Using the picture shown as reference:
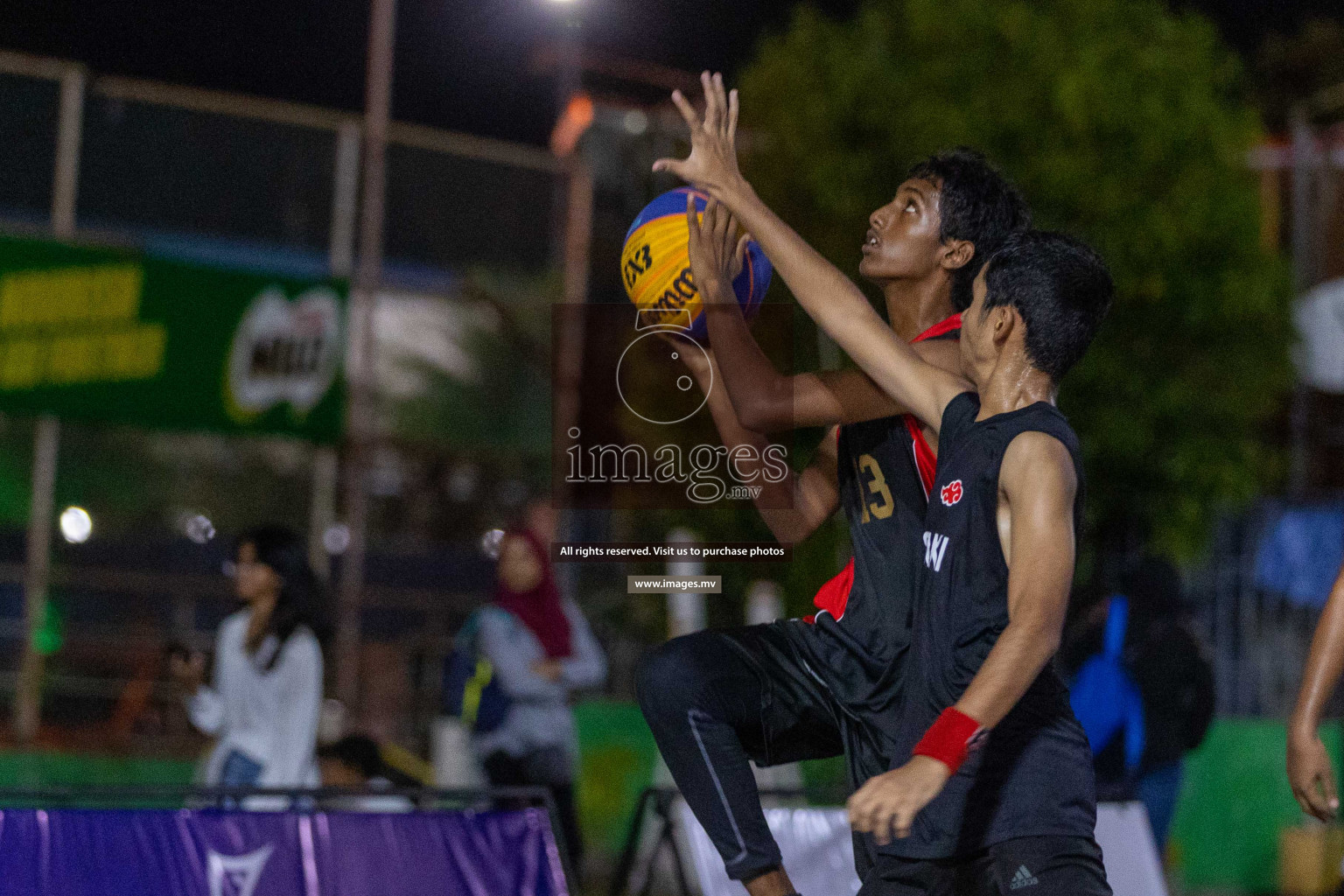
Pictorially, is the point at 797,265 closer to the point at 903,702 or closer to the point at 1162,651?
the point at 903,702

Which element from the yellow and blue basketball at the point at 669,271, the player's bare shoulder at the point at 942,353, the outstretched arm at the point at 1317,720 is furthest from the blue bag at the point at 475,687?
the outstretched arm at the point at 1317,720

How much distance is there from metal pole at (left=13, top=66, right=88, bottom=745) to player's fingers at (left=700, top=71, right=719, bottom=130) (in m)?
8.09

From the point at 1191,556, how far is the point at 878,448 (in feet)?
43.0

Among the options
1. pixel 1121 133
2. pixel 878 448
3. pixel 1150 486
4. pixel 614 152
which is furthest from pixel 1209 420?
pixel 878 448

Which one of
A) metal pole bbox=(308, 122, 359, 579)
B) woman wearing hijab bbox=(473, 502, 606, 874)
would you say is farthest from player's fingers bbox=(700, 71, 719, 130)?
metal pole bbox=(308, 122, 359, 579)

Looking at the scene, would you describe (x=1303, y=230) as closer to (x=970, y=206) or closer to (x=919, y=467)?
(x=970, y=206)

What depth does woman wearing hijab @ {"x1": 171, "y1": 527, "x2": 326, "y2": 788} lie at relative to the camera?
22.5 feet

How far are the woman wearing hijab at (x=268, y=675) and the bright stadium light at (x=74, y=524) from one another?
4.32 metres

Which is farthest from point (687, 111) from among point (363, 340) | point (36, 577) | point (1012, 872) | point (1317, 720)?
point (36, 577)

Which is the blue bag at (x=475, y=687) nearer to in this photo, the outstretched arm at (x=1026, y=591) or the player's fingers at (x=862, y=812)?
the outstretched arm at (x=1026, y=591)

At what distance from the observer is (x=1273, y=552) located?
12.3 metres

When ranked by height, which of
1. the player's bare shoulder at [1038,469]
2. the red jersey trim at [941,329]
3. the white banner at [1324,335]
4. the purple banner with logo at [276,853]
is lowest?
the purple banner with logo at [276,853]

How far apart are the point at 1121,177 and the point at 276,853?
1314cm

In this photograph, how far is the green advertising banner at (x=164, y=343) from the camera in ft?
33.3
